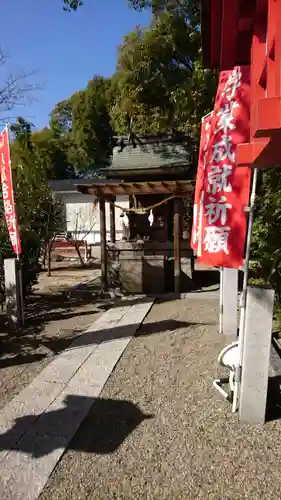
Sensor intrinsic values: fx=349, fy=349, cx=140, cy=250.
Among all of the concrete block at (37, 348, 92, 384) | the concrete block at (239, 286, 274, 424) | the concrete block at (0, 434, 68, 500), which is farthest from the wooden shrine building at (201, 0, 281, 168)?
the concrete block at (37, 348, 92, 384)

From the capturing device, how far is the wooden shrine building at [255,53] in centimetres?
154

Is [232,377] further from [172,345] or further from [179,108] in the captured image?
[179,108]

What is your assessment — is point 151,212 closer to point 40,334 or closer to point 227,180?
point 40,334

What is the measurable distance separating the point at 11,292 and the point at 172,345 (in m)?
3.15

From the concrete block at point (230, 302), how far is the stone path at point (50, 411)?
1.63m

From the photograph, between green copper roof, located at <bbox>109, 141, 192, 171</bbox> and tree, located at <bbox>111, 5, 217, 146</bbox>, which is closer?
green copper roof, located at <bbox>109, 141, 192, 171</bbox>

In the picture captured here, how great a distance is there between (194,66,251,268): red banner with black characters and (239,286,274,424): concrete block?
512 mm

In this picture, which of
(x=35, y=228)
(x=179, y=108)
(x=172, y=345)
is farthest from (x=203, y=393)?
(x=179, y=108)

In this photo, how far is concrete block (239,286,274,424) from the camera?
122 inches

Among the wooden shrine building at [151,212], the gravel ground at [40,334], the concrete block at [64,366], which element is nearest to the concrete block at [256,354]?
the concrete block at [64,366]

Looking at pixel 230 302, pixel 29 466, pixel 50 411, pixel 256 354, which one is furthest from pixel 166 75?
pixel 29 466

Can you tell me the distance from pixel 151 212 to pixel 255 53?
7.13 metres

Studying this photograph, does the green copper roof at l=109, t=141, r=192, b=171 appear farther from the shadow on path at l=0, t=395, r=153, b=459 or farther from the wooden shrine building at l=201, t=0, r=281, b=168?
the shadow on path at l=0, t=395, r=153, b=459

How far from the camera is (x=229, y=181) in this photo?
11.9 feet
